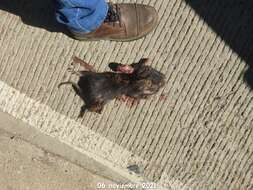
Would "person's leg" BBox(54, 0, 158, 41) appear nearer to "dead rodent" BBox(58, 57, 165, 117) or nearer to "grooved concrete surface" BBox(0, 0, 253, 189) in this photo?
"grooved concrete surface" BBox(0, 0, 253, 189)

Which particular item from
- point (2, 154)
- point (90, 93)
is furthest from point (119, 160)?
point (2, 154)

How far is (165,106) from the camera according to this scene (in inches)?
144

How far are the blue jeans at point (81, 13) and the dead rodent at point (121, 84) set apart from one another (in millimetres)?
360

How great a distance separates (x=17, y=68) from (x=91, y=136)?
2.31 feet

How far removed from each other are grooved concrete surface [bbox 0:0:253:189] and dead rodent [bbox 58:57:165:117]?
2.7 inches

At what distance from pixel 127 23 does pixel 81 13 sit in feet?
1.58

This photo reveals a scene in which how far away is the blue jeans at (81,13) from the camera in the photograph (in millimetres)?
3086

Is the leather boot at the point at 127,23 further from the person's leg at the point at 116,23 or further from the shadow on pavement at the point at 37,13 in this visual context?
the shadow on pavement at the point at 37,13

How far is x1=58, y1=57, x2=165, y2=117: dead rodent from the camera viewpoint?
355 centimetres
